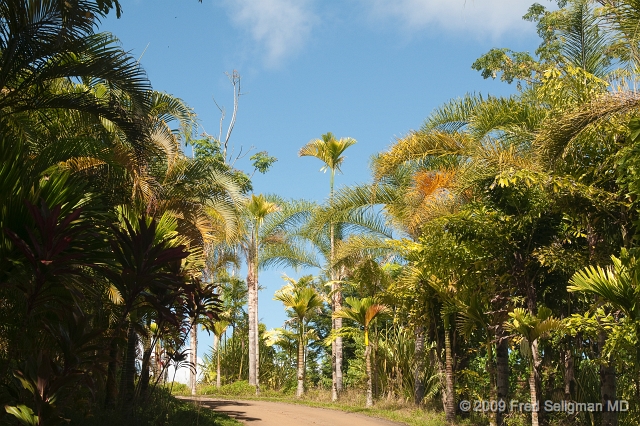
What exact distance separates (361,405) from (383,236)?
16.1ft

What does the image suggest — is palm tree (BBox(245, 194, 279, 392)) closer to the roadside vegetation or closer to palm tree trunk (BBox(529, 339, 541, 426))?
the roadside vegetation

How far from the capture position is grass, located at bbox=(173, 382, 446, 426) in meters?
14.9

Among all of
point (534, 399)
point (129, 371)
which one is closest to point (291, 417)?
point (129, 371)

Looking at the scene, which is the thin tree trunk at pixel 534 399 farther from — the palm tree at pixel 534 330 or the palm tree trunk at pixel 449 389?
the palm tree trunk at pixel 449 389

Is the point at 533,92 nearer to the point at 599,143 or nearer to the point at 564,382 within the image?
the point at 599,143

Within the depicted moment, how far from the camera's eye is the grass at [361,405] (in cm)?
1494

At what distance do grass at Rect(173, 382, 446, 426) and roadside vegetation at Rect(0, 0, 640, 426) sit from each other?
0.19m

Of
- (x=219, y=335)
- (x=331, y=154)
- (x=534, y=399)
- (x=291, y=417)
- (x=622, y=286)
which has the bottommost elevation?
(x=291, y=417)

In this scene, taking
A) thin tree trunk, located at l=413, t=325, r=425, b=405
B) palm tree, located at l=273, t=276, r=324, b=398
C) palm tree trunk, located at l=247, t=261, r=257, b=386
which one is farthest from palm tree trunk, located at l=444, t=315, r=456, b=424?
palm tree trunk, located at l=247, t=261, r=257, b=386

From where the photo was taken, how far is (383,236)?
19.8 meters

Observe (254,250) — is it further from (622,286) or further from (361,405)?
(622,286)

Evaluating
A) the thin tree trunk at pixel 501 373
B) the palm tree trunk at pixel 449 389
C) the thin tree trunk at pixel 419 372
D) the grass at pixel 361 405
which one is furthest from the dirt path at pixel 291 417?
the thin tree trunk at pixel 419 372

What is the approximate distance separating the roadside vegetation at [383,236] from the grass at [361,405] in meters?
0.19

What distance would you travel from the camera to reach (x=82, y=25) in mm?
8367
